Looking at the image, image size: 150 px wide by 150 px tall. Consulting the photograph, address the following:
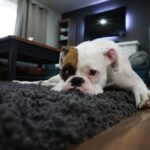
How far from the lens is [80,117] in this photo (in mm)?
401

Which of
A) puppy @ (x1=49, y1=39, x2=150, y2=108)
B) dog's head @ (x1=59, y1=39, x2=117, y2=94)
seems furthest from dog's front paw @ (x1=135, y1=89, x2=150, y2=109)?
dog's head @ (x1=59, y1=39, x2=117, y2=94)

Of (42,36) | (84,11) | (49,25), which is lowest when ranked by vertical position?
(42,36)

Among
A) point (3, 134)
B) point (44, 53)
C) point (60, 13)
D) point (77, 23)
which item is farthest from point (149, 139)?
point (60, 13)

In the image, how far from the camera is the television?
14.2ft

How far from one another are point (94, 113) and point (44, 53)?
2343 mm

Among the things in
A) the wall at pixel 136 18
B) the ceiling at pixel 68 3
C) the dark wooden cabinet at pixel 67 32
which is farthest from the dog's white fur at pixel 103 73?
the ceiling at pixel 68 3

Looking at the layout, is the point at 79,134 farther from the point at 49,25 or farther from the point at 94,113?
the point at 49,25

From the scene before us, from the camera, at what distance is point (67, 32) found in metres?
5.01

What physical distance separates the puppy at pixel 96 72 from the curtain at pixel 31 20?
3.60m

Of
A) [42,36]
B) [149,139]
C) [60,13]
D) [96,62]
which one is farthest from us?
[60,13]

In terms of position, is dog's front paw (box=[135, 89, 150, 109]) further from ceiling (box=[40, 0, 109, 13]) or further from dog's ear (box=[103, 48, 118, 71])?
ceiling (box=[40, 0, 109, 13])

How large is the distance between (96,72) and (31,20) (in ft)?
13.1

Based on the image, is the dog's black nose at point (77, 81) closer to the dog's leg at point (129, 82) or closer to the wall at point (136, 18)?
the dog's leg at point (129, 82)

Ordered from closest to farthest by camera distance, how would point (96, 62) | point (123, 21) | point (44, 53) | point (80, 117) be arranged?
point (80, 117), point (96, 62), point (44, 53), point (123, 21)
